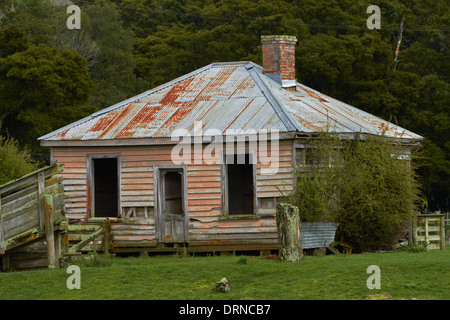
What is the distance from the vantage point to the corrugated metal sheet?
19453mm

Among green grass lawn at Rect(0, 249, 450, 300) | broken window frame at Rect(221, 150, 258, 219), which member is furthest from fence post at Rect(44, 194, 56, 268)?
broken window frame at Rect(221, 150, 258, 219)

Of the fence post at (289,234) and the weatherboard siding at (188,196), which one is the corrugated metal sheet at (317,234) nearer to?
the weatherboard siding at (188,196)

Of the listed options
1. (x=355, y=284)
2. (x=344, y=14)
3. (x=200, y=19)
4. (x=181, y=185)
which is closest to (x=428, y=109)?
(x=344, y=14)

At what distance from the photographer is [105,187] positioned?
89.0 feet

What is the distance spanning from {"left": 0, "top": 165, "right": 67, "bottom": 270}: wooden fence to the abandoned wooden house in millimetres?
5151

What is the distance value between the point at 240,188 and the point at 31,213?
1048 cm

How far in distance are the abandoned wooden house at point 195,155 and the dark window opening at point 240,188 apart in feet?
10.5

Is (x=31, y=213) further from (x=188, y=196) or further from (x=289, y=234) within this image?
(x=188, y=196)

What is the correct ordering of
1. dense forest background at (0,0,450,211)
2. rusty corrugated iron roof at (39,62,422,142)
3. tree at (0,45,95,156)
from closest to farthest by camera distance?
rusty corrugated iron roof at (39,62,422,142) < tree at (0,45,95,156) < dense forest background at (0,0,450,211)

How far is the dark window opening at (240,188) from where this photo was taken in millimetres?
26531

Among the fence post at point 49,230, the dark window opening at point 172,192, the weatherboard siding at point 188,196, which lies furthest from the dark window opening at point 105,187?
the fence post at point 49,230

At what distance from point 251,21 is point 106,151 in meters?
26.5
